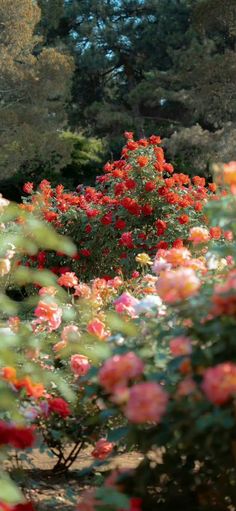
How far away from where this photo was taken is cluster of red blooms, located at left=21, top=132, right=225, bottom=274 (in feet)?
23.8

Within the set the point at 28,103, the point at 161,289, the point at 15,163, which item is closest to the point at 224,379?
the point at 161,289

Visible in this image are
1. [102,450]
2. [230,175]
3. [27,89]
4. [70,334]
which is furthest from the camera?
[27,89]

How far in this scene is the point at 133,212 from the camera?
23.9 feet

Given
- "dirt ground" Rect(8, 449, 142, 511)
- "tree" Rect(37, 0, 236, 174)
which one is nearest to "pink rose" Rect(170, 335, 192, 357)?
"dirt ground" Rect(8, 449, 142, 511)

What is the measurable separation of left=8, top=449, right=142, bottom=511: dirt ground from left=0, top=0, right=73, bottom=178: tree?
1389 cm

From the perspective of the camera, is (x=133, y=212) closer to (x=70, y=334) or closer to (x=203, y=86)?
(x=70, y=334)

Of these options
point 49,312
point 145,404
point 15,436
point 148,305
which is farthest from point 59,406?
point 145,404

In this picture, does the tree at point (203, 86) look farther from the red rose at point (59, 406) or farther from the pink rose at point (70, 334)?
the red rose at point (59, 406)

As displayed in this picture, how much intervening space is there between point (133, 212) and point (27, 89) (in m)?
11.7

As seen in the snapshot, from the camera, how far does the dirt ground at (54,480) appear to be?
3301mm

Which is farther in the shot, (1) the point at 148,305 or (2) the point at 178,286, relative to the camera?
(1) the point at 148,305

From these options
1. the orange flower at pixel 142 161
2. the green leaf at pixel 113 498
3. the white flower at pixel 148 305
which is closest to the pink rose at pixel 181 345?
the green leaf at pixel 113 498

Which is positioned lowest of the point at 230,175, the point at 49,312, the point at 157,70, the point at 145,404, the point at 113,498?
the point at 113,498

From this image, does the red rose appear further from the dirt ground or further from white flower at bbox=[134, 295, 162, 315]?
white flower at bbox=[134, 295, 162, 315]
